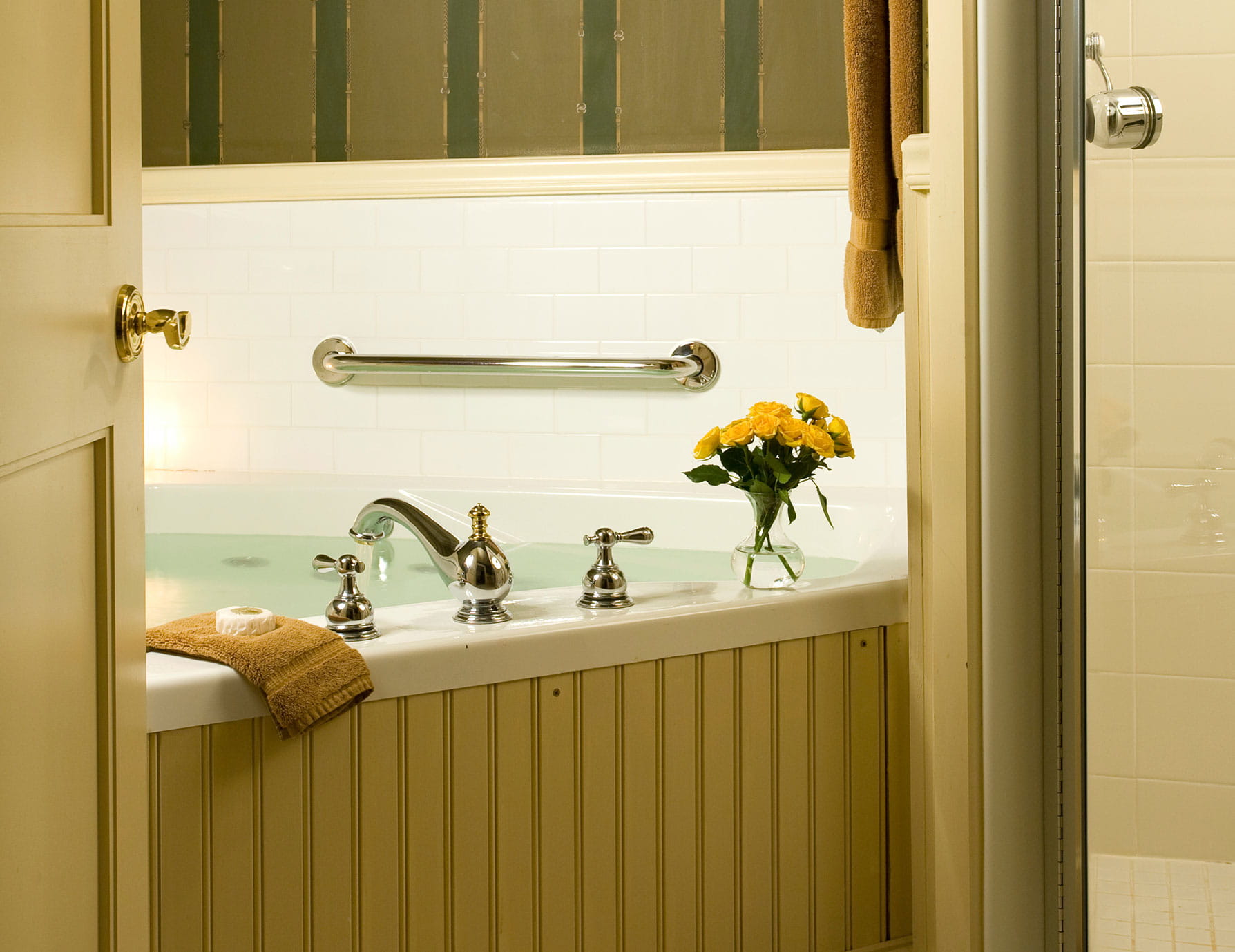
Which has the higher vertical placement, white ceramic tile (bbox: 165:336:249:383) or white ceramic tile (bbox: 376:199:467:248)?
white ceramic tile (bbox: 376:199:467:248)

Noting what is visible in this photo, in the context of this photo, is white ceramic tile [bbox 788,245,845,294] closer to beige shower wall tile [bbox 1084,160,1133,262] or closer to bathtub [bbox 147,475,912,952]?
bathtub [bbox 147,475,912,952]

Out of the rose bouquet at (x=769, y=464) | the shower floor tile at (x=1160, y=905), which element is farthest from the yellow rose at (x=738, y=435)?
the shower floor tile at (x=1160, y=905)

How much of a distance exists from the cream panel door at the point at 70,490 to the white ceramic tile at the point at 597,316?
176 centimetres

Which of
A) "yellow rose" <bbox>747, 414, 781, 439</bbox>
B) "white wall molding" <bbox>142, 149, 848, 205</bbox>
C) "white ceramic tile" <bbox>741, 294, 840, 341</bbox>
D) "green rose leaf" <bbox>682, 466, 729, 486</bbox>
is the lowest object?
"green rose leaf" <bbox>682, 466, 729, 486</bbox>

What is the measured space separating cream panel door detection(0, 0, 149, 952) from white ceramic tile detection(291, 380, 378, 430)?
183 cm

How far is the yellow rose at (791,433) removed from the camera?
1578mm

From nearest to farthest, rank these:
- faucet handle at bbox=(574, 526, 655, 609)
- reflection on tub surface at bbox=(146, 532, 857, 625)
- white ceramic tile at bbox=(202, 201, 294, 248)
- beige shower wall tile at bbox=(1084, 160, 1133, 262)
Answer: beige shower wall tile at bbox=(1084, 160, 1133, 262) → faucet handle at bbox=(574, 526, 655, 609) → reflection on tub surface at bbox=(146, 532, 857, 625) → white ceramic tile at bbox=(202, 201, 294, 248)

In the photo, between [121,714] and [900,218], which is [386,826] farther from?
[900,218]

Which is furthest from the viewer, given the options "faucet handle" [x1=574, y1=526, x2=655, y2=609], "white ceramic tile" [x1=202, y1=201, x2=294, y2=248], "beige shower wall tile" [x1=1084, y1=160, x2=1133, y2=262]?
"white ceramic tile" [x1=202, y1=201, x2=294, y2=248]

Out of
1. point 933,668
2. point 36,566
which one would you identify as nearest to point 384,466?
point 933,668

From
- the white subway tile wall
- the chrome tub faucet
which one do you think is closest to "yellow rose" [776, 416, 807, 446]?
the chrome tub faucet

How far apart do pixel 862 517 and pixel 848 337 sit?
0.49m

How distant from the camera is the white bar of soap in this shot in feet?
4.38

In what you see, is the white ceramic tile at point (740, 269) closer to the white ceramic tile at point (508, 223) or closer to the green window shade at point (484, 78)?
the green window shade at point (484, 78)
